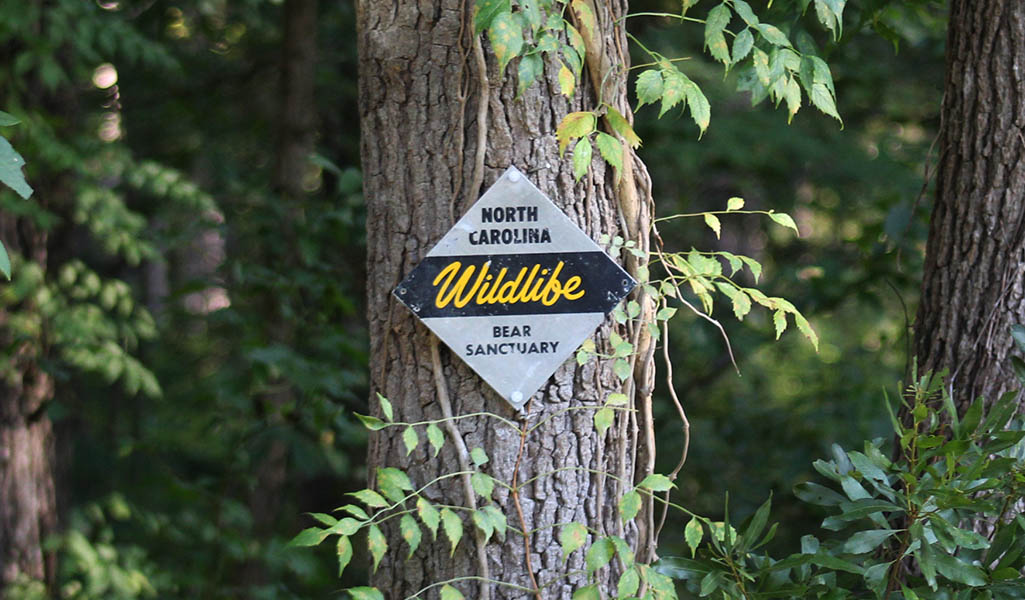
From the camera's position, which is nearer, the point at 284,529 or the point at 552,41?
the point at 552,41

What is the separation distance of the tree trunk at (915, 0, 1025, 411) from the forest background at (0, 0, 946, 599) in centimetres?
17

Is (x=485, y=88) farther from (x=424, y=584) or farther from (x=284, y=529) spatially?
(x=284, y=529)

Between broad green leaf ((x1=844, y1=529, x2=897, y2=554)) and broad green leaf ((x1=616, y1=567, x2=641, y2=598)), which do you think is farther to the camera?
broad green leaf ((x1=844, y1=529, x2=897, y2=554))

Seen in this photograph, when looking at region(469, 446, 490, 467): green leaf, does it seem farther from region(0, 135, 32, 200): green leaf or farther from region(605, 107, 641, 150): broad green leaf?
region(0, 135, 32, 200): green leaf

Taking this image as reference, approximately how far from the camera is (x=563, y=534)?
157 centimetres

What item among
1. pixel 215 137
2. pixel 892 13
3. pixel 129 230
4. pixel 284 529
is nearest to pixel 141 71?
pixel 215 137

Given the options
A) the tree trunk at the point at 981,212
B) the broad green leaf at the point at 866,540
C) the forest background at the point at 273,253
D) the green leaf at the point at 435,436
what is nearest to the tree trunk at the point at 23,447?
the forest background at the point at 273,253

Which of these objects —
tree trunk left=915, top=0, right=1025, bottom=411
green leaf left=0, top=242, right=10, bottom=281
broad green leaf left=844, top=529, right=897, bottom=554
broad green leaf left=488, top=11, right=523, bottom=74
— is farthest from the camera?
tree trunk left=915, top=0, right=1025, bottom=411

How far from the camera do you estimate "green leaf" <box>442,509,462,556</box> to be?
1520 mm

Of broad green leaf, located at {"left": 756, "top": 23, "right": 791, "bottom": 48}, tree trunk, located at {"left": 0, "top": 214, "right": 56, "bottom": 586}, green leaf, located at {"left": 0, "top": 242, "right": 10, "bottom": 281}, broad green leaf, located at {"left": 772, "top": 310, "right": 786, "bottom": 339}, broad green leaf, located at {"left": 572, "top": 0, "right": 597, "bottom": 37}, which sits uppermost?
broad green leaf, located at {"left": 572, "top": 0, "right": 597, "bottom": 37}

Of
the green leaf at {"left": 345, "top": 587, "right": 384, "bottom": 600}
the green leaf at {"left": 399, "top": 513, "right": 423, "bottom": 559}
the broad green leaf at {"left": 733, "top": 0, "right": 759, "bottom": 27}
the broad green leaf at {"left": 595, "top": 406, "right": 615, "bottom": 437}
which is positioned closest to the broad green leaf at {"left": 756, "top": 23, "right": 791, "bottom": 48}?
the broad green leaf at {"left": 733, "top": 0, "right": 759, "bottom": 27}

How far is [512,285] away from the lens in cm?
165

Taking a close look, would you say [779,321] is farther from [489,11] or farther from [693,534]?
[489,11]

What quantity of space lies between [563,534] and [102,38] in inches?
106
